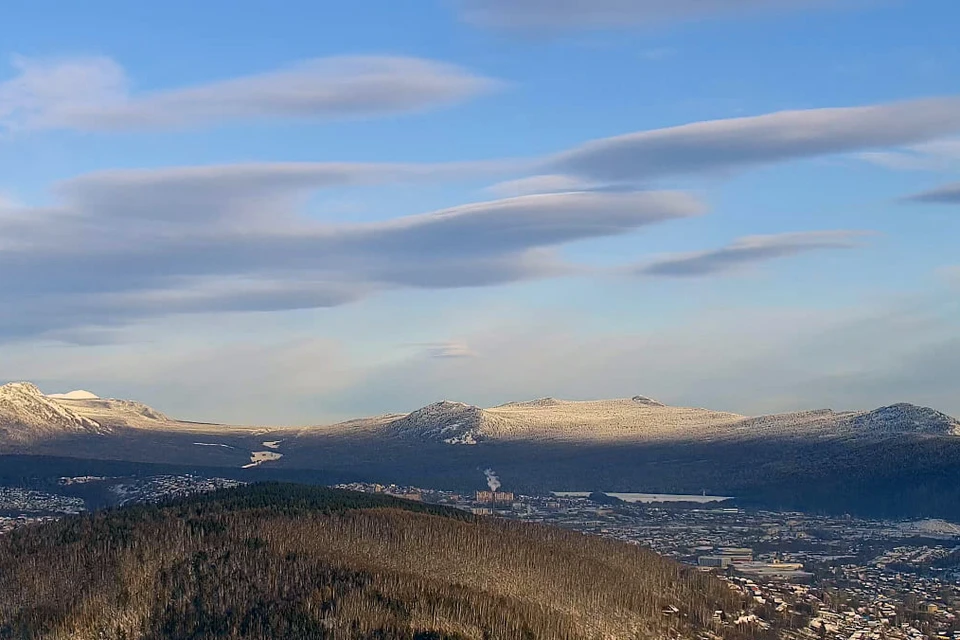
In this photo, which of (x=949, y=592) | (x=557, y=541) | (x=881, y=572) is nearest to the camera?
(x=557, y=541)

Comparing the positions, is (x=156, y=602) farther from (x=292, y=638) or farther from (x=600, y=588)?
(x=600, y=588)

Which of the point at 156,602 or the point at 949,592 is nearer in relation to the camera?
the point at 156,602

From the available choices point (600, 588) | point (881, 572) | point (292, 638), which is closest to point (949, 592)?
point (881, 572)

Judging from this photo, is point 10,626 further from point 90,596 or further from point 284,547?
point 284,547

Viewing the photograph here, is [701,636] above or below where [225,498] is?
below

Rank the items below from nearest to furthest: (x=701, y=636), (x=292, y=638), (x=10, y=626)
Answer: (x=292, y=638) → (x=10, y=626) → (x=701, y=636)

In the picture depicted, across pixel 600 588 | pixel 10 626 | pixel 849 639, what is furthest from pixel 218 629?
pixel 849 639
